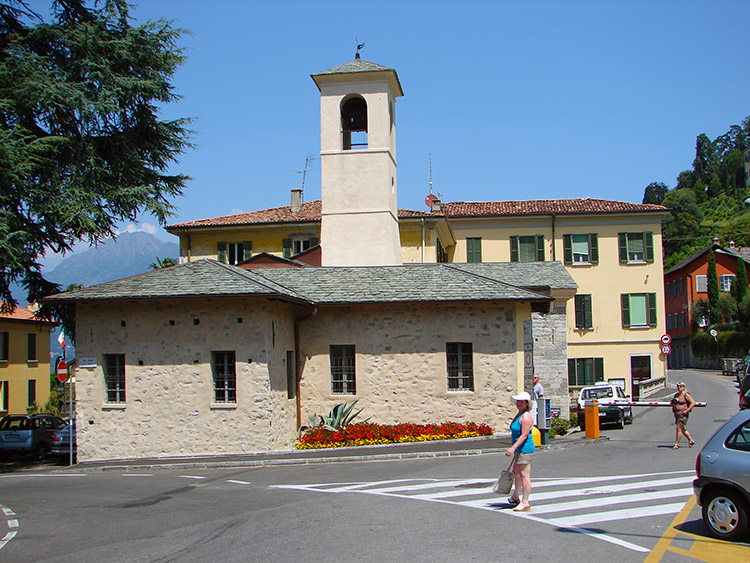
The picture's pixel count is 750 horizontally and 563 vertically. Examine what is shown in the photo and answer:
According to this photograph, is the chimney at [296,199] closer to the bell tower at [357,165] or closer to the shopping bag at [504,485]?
the bell tower at [357,165]

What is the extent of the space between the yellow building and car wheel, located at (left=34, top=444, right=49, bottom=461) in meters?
14.6

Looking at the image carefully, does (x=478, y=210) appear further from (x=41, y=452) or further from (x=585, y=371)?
(x=41, y=452)

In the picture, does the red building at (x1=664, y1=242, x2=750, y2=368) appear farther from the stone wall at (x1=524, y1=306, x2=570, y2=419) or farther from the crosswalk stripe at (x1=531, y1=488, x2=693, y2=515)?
the crosswalk stripe at (x1=531, y1=488, x2=693, y2=515)

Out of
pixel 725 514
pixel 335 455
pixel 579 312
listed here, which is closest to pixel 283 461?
pixel 335 455

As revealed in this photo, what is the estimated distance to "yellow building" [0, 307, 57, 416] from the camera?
40.6 metres

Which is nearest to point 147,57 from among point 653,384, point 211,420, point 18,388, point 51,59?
point 51,59

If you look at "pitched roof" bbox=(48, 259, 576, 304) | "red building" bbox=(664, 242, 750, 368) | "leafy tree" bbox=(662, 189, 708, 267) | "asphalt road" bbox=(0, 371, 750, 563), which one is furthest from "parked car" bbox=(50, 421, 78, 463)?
"leafy tree" bbox=(662, 189, 708, 267)

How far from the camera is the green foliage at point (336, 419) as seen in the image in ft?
73.3

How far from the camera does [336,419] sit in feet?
73.5

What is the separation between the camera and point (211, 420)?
20.8 meters

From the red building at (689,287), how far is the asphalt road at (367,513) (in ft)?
201

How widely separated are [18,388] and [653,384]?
3630cm

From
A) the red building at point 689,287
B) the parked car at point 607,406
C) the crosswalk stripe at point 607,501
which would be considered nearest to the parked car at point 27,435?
the parked car at point 607,406

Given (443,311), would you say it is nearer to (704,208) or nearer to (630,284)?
(630,284)
